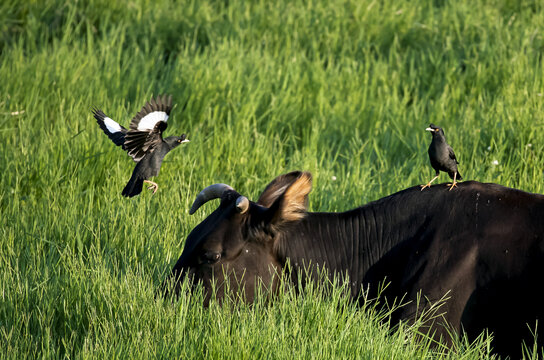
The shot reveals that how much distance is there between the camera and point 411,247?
13.8 feet

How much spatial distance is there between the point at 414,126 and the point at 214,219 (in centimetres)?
316

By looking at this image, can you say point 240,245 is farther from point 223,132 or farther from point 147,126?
point 223,132

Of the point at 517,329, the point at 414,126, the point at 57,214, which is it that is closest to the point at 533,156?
the point at 414,126

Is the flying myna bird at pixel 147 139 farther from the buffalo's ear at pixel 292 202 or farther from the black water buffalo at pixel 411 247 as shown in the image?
the buffalo's ear at pixel 292 202

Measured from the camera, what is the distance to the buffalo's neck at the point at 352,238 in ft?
14.1

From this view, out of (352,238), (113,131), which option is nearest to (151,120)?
(113,131)

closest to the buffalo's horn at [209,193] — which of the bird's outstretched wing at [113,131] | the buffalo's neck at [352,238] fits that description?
the buffalo's neck at [352,238]

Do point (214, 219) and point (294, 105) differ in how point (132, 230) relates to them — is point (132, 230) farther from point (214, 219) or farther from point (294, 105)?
point (294, 105)

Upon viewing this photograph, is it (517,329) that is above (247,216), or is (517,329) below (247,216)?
below

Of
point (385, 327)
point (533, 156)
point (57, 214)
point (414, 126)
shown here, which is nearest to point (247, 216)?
point (385, 327)

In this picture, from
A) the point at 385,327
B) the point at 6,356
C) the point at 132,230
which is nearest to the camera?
the point at 6,356

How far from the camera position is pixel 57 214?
5.44 m

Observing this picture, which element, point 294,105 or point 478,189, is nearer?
point 478,189

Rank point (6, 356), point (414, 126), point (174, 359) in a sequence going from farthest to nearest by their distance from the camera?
point (414, 126), point (6, 356), point (174, 359)
